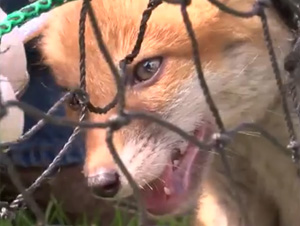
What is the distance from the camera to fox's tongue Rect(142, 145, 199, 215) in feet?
5.31

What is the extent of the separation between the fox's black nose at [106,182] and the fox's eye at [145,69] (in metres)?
0.19

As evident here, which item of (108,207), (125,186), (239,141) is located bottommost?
(108,207)

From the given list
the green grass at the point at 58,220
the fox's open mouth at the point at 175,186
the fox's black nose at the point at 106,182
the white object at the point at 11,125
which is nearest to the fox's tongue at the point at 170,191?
the fox's open mouth at the point at 175,186

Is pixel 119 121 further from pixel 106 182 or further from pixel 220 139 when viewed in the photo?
pixel 106 182

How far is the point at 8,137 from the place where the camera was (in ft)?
5.25

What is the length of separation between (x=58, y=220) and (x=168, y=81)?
32.7 inches

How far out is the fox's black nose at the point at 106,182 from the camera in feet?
4.88

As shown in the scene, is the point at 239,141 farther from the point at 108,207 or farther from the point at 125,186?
the point at 108,207

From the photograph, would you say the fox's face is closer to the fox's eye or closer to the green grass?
the fox's eye

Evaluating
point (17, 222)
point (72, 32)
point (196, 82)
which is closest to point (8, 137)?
point (72, 32)

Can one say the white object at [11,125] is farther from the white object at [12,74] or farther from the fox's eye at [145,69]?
the fox's eye at [145,69]

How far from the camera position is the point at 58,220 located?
2301mm

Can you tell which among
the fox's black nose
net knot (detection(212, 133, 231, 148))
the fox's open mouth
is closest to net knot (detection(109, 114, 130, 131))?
net knot (detection(212, 133, 231, 148))

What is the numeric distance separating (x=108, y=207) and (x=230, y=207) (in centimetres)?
58
